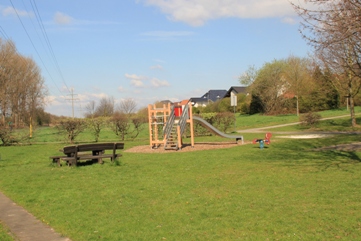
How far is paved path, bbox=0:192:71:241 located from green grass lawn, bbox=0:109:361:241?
0.52ft

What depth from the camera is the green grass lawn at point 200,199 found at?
5953mm

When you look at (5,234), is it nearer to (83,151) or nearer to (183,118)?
(83,151)

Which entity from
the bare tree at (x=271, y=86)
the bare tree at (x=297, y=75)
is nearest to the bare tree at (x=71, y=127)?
the bare tree at (x=297, y=75)

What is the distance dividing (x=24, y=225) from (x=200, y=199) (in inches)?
125

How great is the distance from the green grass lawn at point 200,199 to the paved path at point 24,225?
0.52 feet

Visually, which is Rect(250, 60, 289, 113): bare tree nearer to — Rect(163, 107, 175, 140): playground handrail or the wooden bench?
Rect(163, 107, 175, 140): playground handrail

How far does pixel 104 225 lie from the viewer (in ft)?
21.3

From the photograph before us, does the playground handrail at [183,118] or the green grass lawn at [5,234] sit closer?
the green grass lawn at [5,234]

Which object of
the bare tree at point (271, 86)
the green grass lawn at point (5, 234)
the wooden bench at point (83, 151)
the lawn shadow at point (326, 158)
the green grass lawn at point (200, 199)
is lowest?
the green grass lawn at point (5, 234)

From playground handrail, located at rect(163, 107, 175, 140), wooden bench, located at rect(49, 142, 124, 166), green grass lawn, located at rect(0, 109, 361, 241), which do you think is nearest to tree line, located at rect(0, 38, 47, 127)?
playground handrail, located at rect(163, 107, 175, 140)

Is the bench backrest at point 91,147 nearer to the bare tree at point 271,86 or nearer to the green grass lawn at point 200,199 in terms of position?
the green grass lawn at point 200,199

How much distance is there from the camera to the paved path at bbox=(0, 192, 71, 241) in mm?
6046

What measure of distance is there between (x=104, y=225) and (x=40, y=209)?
2.01 meters

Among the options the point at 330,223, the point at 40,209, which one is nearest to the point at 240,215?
the point at 330,223
